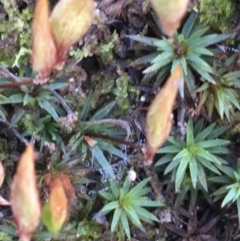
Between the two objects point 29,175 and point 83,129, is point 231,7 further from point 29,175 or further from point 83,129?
point 29,175

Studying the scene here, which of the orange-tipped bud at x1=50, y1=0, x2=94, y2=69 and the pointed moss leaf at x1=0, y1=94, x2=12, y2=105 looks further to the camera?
the pointed moss leaf at x1=0, y1=94, x2=12, y2=105

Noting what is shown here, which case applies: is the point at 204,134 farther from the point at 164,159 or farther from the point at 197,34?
the point at 197,34

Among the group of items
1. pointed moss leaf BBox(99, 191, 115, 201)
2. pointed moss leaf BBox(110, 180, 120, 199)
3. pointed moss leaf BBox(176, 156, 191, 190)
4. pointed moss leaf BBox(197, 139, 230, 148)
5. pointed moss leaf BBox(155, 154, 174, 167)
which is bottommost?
pointed moss leaf BBox(99, 191, 115, 201)

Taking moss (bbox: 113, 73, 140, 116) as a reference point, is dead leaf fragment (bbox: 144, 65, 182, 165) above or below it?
below

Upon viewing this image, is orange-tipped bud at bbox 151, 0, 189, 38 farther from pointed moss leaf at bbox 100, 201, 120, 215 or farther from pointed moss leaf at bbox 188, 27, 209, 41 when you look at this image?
pointed moss leaf at bbox 100, 201, 120, 215

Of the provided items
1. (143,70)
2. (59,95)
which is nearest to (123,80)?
(143,70)

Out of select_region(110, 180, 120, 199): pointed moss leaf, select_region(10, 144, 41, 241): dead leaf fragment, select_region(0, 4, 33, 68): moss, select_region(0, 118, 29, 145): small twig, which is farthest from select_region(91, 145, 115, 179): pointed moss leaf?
select_region(10, 144, 41, 241): dead leaf fragment

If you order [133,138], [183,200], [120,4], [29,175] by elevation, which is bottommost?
[29,175]

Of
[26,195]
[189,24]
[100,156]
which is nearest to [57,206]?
[26,195]
